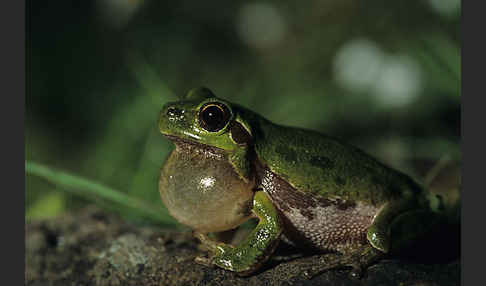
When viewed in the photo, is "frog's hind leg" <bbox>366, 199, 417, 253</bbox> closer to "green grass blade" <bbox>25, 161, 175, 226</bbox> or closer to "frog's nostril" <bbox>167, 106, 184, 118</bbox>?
"frog's nostril" <bbox>167, 106, 184, 118</bbox>

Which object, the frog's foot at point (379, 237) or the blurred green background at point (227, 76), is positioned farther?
the blurred green background at point (227, 76)

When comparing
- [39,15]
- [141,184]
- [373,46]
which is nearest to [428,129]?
[373,46]

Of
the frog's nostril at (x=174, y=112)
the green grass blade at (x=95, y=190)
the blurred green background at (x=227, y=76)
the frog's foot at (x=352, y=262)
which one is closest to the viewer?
the frog's foot at (x=352, y=262)

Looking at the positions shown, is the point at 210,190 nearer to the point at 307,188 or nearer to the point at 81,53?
the point at 307,188

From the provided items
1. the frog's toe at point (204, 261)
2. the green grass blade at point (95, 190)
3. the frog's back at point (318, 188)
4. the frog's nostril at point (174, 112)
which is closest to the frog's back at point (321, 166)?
the frog's back at point (318, 188)

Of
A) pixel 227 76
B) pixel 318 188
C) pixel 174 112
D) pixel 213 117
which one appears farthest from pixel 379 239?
pixel 227 76

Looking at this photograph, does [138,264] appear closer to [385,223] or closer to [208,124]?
[208,124]

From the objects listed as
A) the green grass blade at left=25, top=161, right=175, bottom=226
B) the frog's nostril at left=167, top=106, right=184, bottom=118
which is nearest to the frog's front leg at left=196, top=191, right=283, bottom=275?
the frog's nostril at left=167, top=106, right=184, bottom=118

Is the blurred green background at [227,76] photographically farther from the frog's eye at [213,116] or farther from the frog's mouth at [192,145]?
the frog's eye at [213,116]
